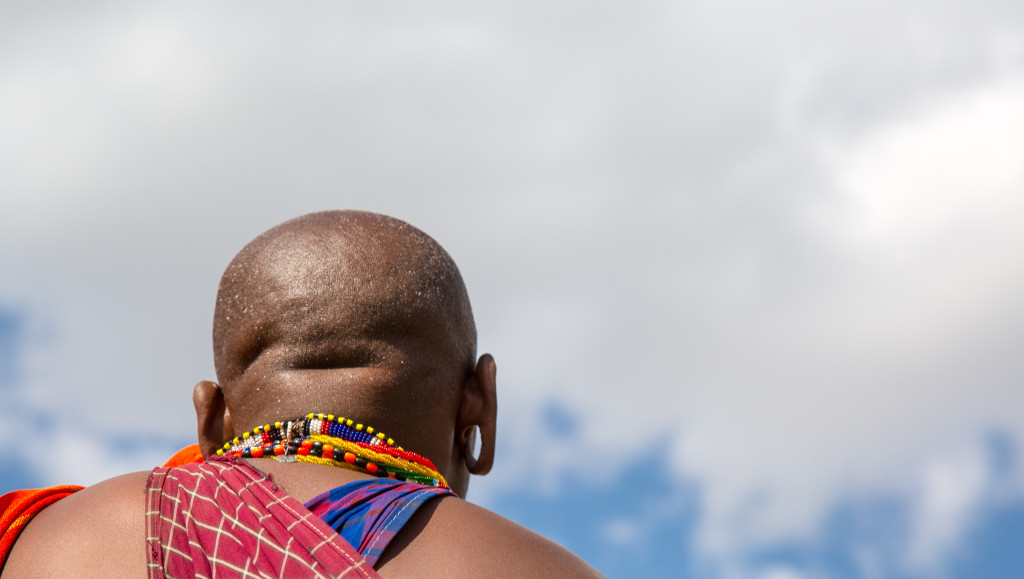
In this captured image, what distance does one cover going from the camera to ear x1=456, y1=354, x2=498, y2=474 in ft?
17.7

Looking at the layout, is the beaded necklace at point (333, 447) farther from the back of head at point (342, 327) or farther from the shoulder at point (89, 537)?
the shoulder at point (89, 537)

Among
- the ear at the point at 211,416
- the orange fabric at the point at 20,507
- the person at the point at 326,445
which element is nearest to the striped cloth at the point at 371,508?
the person at the point at 326,445

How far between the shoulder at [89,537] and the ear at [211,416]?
120 cm

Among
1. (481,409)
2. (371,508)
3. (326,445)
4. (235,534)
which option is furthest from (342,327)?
(235,534)

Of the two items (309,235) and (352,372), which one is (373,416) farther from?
(309,235)

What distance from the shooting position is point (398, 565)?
3961 millimetres

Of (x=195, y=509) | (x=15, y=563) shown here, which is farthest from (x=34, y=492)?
(x=195, y=509)

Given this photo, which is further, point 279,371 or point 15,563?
point 279,371

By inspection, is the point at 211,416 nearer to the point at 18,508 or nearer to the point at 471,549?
the point at 18,508

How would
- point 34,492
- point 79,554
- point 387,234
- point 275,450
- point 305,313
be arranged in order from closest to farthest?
1. point 79,554
2. point 34,492
3. point 275,450
4. point 305,313
5. point 387,234

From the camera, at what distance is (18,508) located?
410 centimetres

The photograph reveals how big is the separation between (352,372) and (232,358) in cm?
68

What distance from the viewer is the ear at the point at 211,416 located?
5348 mm

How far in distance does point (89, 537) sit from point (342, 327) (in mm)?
1403
